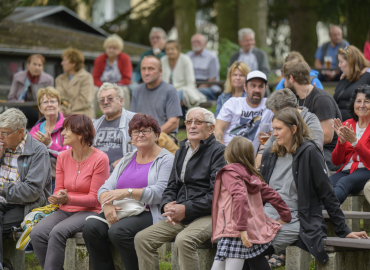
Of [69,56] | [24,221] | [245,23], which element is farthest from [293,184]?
[245,23]

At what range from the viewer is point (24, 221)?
5.02 metres

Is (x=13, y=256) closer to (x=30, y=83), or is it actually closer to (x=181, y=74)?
(x=30, y=83)

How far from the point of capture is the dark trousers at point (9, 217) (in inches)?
203

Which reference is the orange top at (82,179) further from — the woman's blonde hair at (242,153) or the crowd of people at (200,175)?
the woman's blonde hair at (242,153)

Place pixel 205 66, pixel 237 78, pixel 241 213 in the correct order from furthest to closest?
1. pixel 205 66
2. pixel 237 78
3. pixel 241 213

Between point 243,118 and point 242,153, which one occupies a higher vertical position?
point 243,118

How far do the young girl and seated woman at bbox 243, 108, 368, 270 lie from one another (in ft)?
0.40

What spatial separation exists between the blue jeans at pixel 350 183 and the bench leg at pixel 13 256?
3145 mm

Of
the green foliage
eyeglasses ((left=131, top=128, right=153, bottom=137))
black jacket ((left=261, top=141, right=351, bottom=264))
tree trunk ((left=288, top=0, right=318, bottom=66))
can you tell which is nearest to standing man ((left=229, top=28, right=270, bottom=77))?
the green foliage

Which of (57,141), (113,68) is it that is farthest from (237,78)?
(113,68)

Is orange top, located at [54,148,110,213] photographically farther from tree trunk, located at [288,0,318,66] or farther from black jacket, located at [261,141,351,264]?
tree trunk, located at [288,0,318,66]

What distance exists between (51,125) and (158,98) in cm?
142

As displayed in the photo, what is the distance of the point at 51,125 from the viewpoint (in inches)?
248

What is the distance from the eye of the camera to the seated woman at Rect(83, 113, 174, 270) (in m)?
4.48
